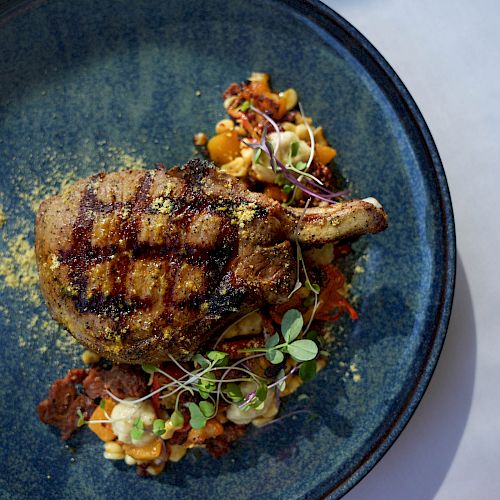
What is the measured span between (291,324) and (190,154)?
1159 millimetres

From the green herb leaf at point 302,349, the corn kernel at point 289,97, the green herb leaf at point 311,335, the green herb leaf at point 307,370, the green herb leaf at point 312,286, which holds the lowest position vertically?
the green herb leaf at point 307,370

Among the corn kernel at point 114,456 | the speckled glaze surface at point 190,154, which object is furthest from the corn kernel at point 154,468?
the corn kernel at point 114,456

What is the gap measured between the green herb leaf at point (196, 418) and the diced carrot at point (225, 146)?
137 centimetres

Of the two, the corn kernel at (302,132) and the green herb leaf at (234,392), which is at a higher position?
the corn kernel at (302,132)

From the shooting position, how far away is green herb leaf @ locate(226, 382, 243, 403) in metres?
2.93

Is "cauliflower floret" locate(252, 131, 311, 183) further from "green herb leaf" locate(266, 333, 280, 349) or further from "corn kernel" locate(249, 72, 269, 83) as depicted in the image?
"green herb leaf" locate(266, 333, 280, 349)

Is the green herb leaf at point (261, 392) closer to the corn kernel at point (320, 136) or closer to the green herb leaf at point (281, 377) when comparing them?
the green herb leaf at point (281, 377)

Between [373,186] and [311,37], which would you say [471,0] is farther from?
[373,186]

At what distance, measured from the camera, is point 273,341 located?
2879mm

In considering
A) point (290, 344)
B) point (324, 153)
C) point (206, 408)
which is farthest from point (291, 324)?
point (324, 153)

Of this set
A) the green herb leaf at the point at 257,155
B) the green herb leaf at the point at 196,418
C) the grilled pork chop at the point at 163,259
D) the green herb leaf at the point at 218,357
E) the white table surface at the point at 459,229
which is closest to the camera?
the grilled pork chop at the point at 163,259

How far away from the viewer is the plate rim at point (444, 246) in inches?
119

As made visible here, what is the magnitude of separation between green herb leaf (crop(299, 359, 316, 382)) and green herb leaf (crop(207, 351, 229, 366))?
413mm

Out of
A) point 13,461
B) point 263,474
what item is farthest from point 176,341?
point 13,461
